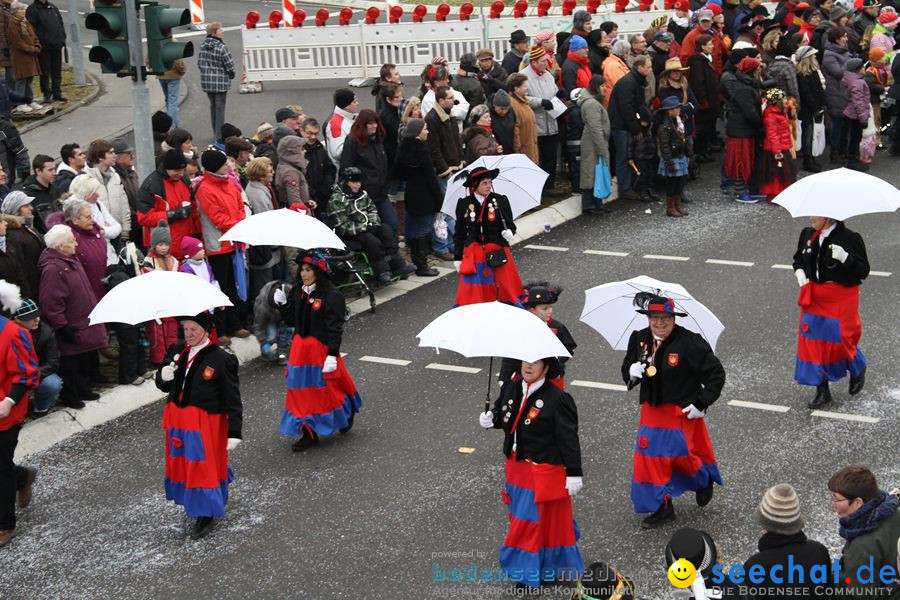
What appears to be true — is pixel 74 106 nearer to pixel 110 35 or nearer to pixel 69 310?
pixel 110 35

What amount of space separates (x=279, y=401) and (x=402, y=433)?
1.50 meters

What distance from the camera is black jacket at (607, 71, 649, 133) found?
17.4 meters

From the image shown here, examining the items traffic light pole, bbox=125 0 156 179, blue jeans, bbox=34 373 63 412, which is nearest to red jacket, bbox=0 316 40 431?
blue jeans, bbox=34 373 63 412

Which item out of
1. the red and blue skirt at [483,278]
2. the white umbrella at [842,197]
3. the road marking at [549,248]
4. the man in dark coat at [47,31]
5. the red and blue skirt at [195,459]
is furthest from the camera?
the man in dark coat at [47,31]

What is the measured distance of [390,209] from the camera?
50.1ft

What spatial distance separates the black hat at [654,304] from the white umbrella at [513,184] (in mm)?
4241

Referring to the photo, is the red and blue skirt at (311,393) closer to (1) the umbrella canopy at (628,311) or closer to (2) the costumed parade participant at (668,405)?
(1) the umbrella canopy at (628,311)

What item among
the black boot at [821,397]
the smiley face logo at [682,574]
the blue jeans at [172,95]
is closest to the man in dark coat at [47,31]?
the blue jeans at [172,95]

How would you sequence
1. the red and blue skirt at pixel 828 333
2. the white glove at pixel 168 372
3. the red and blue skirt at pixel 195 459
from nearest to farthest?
the red and blue skirt at pixel 195 459 < the white glove at pixel 168 372 < the red and blue skirt at pixel 828 333

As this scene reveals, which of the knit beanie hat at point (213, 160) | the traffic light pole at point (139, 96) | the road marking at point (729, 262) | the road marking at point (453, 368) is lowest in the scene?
the road marking at point (453, 368)

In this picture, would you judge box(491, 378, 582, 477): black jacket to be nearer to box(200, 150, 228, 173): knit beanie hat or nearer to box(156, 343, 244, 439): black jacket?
box(156, 343, 244, 439): black jacket

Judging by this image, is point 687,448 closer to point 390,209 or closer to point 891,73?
point 390,209

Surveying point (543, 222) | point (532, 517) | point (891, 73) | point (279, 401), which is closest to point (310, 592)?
point (532, 517)

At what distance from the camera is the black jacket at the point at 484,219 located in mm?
12766
